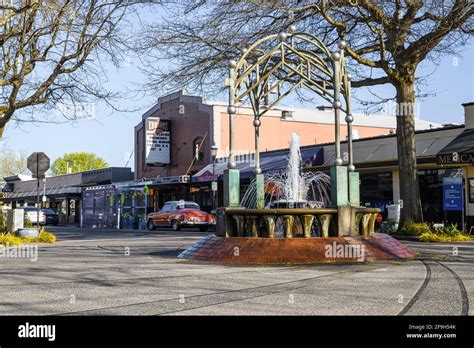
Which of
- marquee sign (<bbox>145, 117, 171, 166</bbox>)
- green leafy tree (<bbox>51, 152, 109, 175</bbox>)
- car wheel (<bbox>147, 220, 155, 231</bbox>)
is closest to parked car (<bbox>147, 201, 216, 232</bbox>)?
car wheel (<bbox>147, 220, 155, 231</bbox>)

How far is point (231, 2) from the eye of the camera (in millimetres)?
20047

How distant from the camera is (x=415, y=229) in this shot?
2212cm

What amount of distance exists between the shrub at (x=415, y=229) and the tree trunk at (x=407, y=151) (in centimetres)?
39

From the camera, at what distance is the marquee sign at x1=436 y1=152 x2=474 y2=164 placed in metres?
25.0

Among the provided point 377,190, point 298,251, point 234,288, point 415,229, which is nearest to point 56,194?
point 377,190

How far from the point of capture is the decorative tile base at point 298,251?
12391 mm

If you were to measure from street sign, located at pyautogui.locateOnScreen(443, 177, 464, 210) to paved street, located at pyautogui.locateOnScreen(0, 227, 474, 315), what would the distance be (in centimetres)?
1157

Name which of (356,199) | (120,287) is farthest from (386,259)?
(120,287)

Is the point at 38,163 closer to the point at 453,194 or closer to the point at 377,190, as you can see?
the point at 453,194

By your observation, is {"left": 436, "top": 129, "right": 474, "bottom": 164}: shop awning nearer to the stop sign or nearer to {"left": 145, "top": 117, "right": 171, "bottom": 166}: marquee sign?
the stop sign

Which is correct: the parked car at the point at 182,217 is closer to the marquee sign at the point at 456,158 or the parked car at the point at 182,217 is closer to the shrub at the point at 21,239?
the shrub at the point at 21,239

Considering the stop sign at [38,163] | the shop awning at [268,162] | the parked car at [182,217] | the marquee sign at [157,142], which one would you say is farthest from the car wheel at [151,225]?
the stop sign at [38,163]
